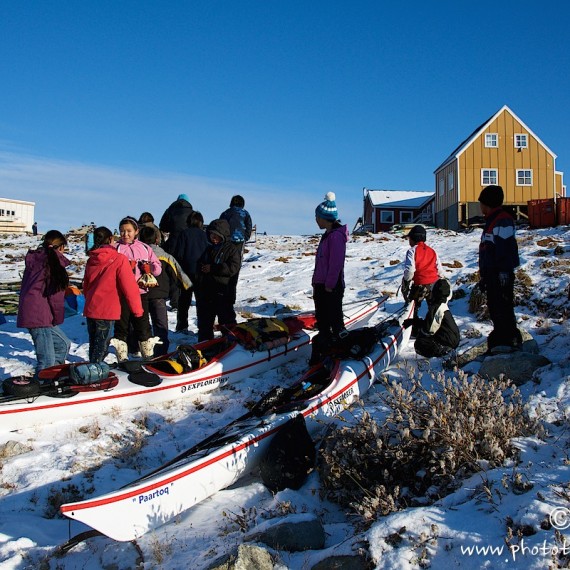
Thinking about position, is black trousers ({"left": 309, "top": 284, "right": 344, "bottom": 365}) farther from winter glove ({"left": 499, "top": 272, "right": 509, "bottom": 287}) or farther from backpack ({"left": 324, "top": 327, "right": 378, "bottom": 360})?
winter glove ({"left": 499, "top": 272, "right": 509, "bottom": 287})

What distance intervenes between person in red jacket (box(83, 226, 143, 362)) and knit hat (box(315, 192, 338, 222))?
249cm

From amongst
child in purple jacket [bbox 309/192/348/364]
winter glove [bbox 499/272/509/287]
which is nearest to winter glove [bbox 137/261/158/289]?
child in purple jacket [bbox 309/192/348/364]

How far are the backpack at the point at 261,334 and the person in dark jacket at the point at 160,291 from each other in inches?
41.4

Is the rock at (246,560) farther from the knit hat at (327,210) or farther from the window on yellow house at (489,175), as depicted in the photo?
the window on yellow house at (489,175)

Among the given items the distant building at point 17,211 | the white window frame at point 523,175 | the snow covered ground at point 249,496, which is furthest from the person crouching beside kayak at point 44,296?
the distant building at point 17,211

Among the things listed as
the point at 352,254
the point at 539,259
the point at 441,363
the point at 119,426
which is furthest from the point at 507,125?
the point at 119,426

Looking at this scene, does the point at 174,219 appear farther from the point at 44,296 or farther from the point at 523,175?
the point at 523,175

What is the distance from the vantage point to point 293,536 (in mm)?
3182

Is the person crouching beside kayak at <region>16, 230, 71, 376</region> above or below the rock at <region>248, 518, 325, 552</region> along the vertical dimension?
above

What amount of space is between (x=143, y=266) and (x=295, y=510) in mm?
4409

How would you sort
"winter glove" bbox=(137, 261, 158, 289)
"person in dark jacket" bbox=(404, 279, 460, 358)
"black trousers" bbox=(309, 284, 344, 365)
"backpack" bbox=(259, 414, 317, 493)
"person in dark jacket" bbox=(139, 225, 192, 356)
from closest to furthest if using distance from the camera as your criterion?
1. "backpack" bbox=(259, 414, 317, 493)
2. "black trousers" bbox=(309, 284, 344, 365)
3. "person in dark jacket" bbox=(404, 279, 460, 358)
4. "winter glove" bbox=(137, 261, 158, 289)
5. "person in dark jacket" bbox=(139, 225, 192, 356)

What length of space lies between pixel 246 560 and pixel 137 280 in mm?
4818

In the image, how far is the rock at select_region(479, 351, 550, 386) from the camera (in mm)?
5270

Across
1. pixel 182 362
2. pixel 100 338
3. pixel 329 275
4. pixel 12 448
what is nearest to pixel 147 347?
pixel 100 338
